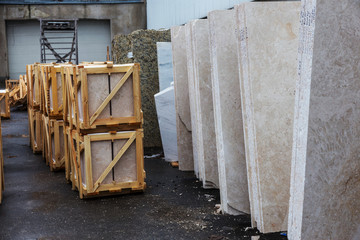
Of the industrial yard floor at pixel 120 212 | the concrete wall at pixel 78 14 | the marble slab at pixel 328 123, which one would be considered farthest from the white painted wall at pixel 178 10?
the marble slab at pixel 328 123

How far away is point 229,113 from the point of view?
561cm

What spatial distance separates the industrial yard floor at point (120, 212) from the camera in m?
5.24

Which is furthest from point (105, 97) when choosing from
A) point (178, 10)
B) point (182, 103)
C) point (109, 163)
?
point (178, 10)

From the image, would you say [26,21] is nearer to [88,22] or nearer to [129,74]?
[88,22]

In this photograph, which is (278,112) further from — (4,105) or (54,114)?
(4,105)

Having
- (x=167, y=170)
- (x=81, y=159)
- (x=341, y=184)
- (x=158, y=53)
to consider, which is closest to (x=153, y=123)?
(x=158, y=53)

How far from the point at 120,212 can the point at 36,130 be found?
5.33m

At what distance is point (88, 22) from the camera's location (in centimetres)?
2800

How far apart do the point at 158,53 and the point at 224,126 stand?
4978 mm

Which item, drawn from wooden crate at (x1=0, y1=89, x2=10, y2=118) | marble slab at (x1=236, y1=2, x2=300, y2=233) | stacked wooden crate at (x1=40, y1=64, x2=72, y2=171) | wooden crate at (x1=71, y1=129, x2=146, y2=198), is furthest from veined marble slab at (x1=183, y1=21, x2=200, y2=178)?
wooden crate at (x1=0, y1=89, x2=10, y2=118)

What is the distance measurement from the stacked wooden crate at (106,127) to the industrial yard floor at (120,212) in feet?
0.88

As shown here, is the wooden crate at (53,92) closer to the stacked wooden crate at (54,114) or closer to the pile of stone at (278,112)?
the stacked wooden crate at (54,114)

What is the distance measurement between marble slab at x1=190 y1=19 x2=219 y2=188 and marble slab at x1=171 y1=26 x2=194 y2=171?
1.29 meters

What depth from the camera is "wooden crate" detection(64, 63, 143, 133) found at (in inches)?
252
